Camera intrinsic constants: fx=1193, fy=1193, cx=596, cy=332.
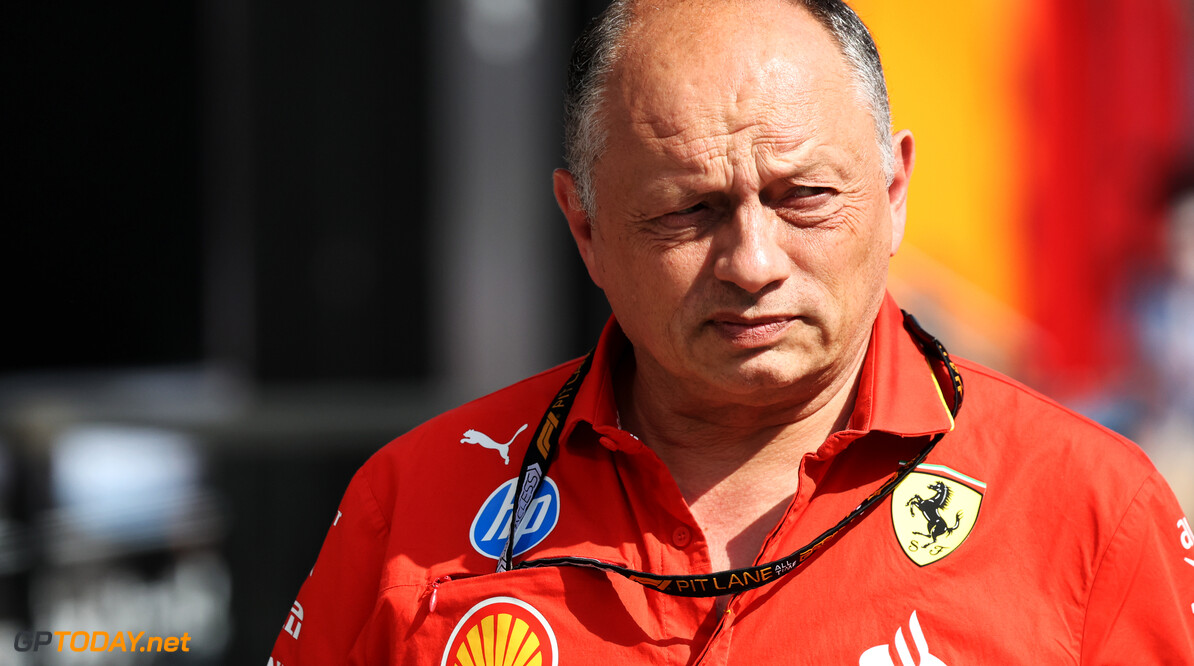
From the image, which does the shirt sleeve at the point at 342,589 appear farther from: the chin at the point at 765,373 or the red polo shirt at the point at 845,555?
the chin at the point at 765,373

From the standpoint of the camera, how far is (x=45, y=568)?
4367 mm

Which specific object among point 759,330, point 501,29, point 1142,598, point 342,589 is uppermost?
point 501,29

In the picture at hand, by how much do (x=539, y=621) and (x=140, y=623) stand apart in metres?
3.09

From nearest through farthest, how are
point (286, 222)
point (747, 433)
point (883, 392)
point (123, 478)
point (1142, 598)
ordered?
1. point (1142, 598)
2. point (883, 392)
3. point (747, 433)
4. point (123, 478)
5. point (286, 222)

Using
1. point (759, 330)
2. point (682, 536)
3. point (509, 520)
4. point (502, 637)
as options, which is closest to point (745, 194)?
point (759, 330)

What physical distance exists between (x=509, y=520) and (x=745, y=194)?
0.68 meters

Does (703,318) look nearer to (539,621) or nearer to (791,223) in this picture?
(791,223)

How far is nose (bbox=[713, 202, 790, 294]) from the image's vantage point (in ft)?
5.90

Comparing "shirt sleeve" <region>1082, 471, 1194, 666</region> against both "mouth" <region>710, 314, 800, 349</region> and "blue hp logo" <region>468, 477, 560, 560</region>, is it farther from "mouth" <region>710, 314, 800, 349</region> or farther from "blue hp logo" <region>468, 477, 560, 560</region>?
"blue hp logo" <region>468, 477, 560, 560</region>

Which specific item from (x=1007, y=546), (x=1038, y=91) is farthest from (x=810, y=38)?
(x=1038, y=91)

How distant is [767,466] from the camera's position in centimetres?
202

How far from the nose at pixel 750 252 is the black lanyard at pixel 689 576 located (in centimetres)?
37

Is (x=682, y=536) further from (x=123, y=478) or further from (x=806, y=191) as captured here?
(x=123, y=478)

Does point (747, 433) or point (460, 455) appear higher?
point (747, 433)
